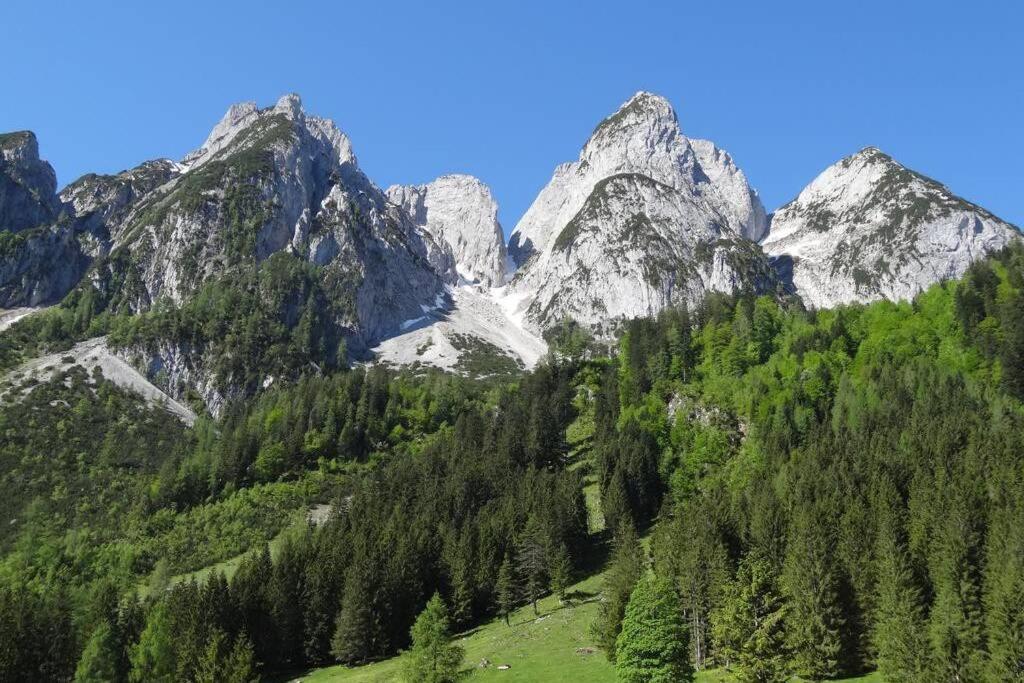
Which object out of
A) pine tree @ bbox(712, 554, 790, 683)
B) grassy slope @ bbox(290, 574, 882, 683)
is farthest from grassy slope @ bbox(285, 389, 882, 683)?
pine tree @ bbox(712, 554, 790, 683)

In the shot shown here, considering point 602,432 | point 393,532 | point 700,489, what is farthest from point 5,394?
point 700,489

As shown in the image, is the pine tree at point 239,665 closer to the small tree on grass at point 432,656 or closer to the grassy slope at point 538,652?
the grassy slope at point 538,652

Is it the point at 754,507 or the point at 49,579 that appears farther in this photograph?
the point at 49,579

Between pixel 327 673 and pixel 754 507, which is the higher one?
pixel 754 507

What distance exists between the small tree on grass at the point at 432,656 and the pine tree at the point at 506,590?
21.8 metres

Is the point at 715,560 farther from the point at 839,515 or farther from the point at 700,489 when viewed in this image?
the point at 700,489

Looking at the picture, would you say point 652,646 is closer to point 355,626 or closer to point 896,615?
point 896,615

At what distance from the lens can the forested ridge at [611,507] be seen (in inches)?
2172

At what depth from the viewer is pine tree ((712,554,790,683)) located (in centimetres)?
5197

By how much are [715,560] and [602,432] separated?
2367 inches

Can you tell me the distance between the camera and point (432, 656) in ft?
180

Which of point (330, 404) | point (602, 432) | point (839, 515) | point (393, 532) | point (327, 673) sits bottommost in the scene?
point (327, 673)

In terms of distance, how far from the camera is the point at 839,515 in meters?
71.2

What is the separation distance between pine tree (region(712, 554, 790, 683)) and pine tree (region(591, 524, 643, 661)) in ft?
25.4
